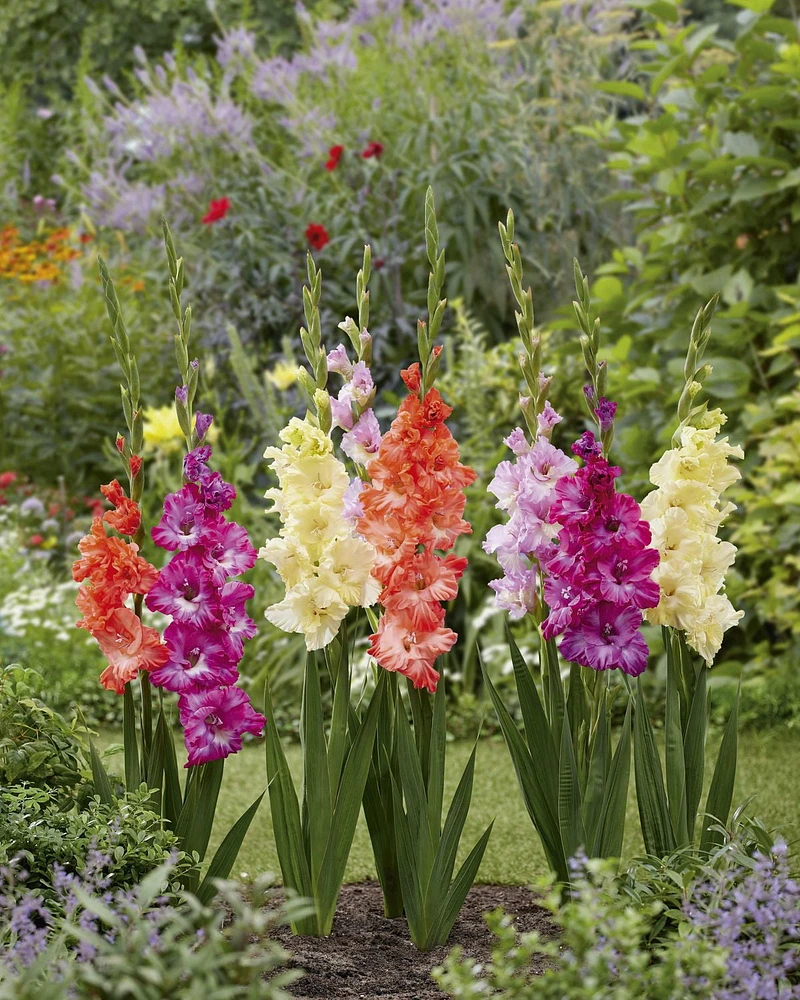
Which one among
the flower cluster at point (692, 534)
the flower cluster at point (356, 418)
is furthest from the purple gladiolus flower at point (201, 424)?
the flower cluster at point (692, 534)

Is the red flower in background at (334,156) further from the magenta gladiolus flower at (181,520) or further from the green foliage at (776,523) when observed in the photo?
the magenta gladiolus flower at (181,520)

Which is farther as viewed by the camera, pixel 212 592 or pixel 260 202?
pixel 260 202

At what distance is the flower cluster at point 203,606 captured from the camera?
2.30 m

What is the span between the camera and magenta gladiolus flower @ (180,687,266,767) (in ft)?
7.60

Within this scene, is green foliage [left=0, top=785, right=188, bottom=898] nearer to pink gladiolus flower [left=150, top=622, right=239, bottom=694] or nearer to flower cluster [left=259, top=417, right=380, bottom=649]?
pink gladiolus flower [left=150, top=622, right=239, bottom=694]

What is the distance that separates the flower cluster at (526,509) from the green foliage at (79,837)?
0.81 m

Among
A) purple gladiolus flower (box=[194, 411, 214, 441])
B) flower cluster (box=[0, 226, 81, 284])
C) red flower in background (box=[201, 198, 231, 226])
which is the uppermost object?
flower cluster (box=[0, 226, 81, 284])

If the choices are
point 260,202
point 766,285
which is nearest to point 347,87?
point 260,202

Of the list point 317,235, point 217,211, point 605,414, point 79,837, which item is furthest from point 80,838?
point 217,211

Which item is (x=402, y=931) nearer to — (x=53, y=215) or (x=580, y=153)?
(x=580, y=153)

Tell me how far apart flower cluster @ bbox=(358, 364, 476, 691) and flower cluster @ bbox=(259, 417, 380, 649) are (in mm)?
48

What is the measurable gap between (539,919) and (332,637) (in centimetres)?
78

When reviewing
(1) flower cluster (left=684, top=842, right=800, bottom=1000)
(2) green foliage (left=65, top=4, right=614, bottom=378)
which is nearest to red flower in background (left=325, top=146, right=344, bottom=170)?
(2) green foliage (left=65, top=4, right=614, bottom=378)

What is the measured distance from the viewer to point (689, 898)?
2.07m
